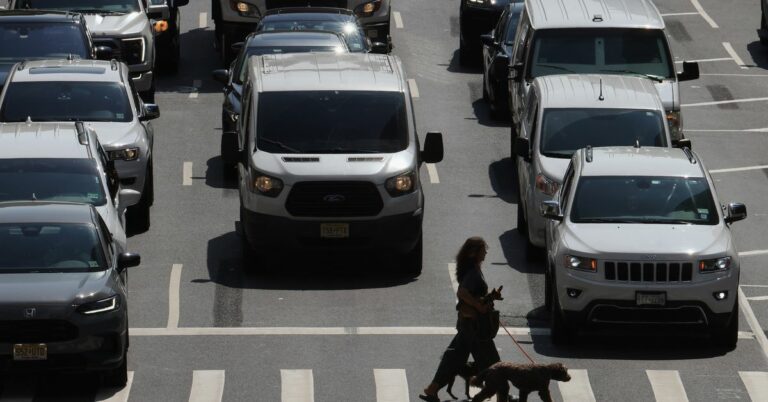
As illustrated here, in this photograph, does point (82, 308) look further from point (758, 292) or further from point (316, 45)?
point (316, 45)

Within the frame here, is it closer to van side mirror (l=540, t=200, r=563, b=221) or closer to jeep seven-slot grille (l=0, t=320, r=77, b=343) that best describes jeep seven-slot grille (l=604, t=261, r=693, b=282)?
van side mirror (l=540, t=200, r=563, b=221)

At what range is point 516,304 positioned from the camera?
2172 centimetres

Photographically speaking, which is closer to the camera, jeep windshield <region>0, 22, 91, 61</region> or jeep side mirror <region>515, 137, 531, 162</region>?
jeep side mirror <region>515, 137, 531, 162</region>

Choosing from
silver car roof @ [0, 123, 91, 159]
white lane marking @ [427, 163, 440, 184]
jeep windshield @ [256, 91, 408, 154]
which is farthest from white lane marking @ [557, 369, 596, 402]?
white lane marking @ [427, 163, 440, 184]

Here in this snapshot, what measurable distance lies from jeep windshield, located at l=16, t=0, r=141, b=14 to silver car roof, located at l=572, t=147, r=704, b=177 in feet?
43.0

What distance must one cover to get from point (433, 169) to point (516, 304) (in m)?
7.34

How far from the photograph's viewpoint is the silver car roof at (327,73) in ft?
77.2

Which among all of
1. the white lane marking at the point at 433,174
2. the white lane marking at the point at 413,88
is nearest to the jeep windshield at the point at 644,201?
the white lane marking at the point at 433,174

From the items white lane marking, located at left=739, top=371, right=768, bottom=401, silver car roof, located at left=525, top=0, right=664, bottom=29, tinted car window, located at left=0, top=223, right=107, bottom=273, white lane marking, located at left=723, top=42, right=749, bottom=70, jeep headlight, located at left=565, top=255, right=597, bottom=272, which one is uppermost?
tinted car window, located at left=0, top=223, right=107, bottom=273

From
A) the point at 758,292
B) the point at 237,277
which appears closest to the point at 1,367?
the point at 237,277

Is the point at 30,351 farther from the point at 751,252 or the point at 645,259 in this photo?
the point at 751,252

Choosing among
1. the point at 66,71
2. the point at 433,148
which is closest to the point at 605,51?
the point at 433,148

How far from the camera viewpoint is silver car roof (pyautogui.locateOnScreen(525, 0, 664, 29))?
28125mm

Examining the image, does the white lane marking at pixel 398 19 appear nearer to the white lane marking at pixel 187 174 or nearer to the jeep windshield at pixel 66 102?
the white lane marking at pixel 187 174
